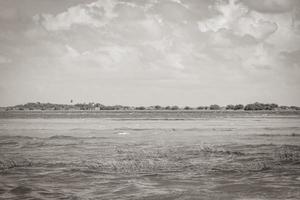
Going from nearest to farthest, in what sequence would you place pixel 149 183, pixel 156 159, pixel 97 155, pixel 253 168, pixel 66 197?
1. pixel 66 197
2. pixel 149 183
3. pixel 253 168
4. pixel 156 159
5. pixel 97 155

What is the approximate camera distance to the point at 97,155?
84.3ft

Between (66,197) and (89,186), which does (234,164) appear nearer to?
(89,186)

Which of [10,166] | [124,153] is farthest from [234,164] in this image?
[10,166]

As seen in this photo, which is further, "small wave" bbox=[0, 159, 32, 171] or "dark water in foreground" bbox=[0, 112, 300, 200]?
"small wave" bbox=[0, 159, 32, 171]

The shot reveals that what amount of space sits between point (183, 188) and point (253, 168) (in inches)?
227

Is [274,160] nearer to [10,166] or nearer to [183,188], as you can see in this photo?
[183,188]

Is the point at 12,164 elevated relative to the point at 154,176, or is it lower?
elevated

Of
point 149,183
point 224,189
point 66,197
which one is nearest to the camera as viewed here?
point 66,197

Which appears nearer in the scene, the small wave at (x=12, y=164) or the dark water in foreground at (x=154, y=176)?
the dark water in foreground at (x=154, y=176)

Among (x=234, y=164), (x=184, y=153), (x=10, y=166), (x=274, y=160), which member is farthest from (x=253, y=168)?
(x=10, y=166)

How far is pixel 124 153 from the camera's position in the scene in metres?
26.2

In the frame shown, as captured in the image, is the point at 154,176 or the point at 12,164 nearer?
the point at 154,176

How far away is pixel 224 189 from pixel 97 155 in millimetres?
12116

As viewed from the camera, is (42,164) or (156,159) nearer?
(42,164)
